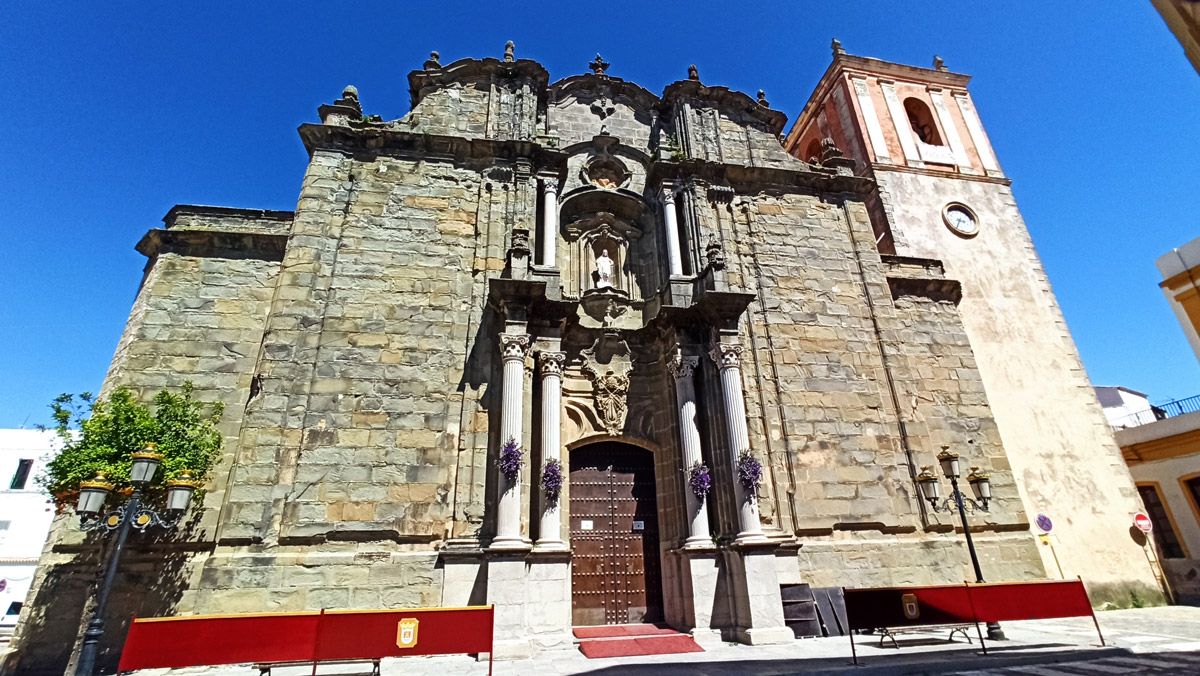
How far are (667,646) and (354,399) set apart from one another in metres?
7.31

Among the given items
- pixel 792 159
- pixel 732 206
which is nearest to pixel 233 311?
pixel 732 206

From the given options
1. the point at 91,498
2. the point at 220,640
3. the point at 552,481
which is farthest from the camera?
the point at 552,481

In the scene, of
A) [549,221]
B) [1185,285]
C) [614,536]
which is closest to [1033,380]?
[1185,285]

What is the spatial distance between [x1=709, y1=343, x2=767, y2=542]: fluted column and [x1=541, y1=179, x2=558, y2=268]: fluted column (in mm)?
4466

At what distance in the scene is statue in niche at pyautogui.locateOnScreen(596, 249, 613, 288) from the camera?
1354 centimetres

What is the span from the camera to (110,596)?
30.3ft

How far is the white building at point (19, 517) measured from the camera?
24.0m

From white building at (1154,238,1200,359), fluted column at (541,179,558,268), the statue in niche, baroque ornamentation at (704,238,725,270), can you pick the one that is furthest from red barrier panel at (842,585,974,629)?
fluted column at (541,179,558,268)

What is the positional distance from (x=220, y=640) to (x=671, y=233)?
11646 mm

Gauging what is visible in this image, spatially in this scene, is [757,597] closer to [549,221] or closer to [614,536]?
[614,536]

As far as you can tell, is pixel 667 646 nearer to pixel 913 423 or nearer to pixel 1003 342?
pixel 913 423

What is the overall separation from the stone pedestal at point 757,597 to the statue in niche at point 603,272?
6.76m

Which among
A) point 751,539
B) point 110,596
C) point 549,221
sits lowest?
point 110,596

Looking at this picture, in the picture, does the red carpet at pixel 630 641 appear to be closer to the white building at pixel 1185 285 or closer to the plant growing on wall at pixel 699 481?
the plant growing on wall at pixel 699 481
